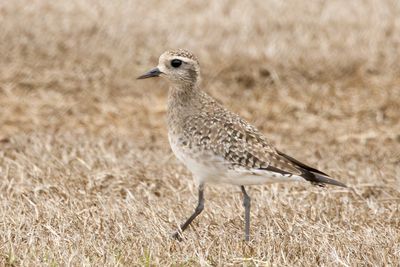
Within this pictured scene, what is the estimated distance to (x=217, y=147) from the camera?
5.82 m

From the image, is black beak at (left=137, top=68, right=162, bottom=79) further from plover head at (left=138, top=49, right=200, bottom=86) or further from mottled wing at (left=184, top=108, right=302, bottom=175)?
mottled wing at (left=184, top=108, right=302, bottom=175)

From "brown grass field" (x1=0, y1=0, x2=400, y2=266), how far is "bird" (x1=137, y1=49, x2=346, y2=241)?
336mm

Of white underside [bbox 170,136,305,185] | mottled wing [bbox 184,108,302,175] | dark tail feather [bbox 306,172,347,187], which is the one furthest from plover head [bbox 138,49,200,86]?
dark tail feather [bbox 306,172,347,187]

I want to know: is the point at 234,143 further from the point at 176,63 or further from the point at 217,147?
the point at 176,63

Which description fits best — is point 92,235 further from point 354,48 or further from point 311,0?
point 311,0

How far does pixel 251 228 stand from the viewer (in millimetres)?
6012

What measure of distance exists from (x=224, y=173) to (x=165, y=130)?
3.91 m

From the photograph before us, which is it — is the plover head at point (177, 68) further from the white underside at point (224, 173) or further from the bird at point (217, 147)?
the white underside at point (224, 173)

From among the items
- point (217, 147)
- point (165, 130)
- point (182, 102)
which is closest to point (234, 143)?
point (217, 147)

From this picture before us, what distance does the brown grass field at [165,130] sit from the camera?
213 inches

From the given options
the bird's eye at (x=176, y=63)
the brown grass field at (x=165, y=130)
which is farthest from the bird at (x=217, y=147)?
the brown grass field at (x=165, y=130)

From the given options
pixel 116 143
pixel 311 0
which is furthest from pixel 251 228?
pixel 311 0

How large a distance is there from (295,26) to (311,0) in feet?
4.37

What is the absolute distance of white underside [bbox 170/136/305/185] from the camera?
227 inches
